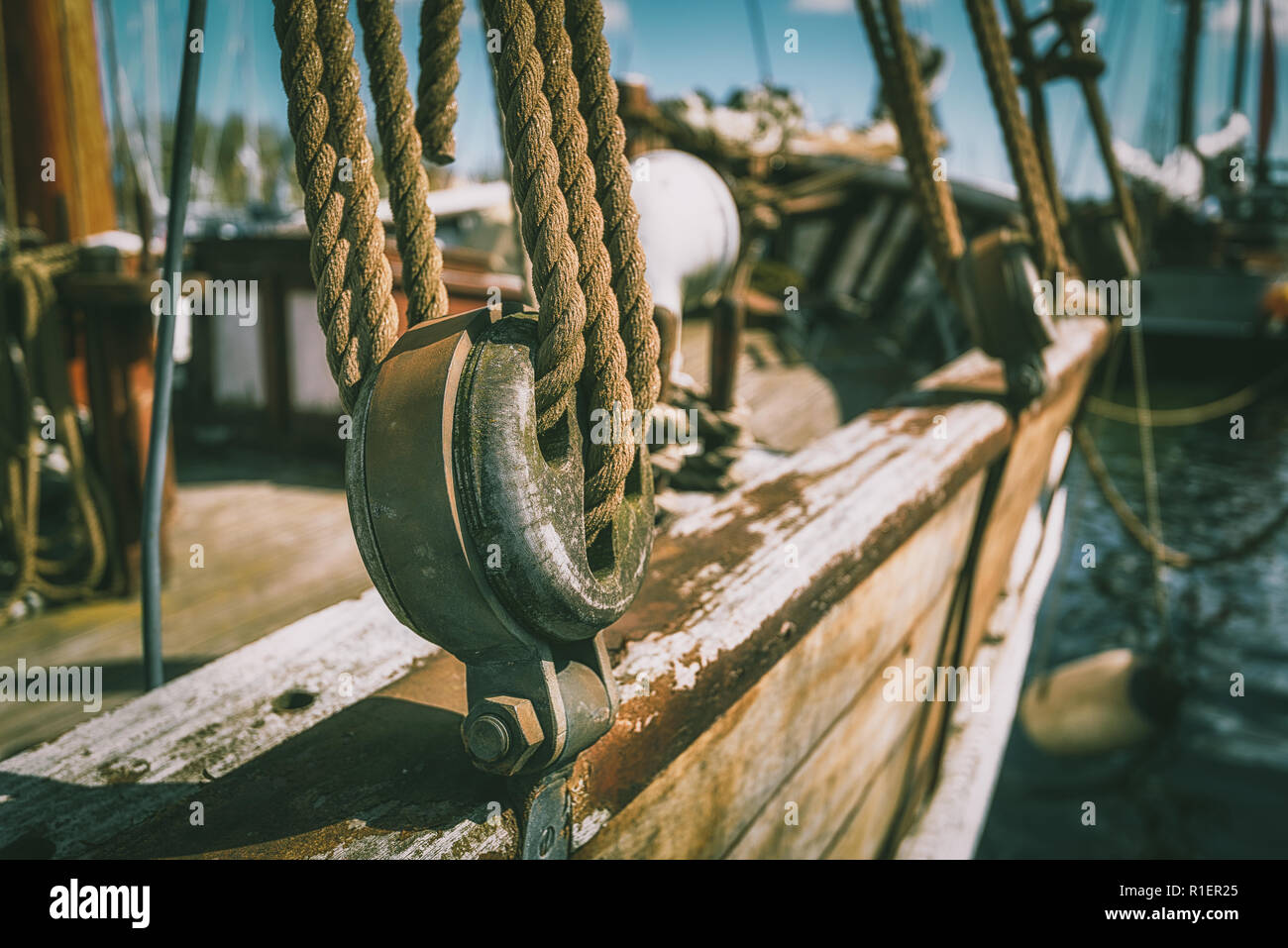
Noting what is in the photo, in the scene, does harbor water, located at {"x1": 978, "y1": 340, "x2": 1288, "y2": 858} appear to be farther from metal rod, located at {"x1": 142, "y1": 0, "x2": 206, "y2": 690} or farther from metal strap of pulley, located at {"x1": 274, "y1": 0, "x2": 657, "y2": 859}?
metal rod, located at {"x1": 142, "y1": 0, "x2": 206, "y2": 690}

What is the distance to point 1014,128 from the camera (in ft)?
8.35

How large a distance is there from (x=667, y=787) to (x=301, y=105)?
907 mm

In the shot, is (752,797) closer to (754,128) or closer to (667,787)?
(667,787)

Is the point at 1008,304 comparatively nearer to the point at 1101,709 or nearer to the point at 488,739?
the point at 488,739

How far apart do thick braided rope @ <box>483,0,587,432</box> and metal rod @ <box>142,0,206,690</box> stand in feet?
1.89

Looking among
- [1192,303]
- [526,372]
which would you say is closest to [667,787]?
[526,372]

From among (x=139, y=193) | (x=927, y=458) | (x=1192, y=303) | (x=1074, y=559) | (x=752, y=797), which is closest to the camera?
(x=752, y=797)

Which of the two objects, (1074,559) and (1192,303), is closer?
(1074,559)

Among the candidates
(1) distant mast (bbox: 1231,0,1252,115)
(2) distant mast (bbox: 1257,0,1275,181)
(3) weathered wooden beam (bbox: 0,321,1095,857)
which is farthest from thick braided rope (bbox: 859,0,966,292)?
(2) distant mast (bbox: 1257,0,1275,181)

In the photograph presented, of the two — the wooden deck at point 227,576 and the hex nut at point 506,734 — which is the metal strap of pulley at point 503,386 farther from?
the wooden deck at point 227,576

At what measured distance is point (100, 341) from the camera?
271cm

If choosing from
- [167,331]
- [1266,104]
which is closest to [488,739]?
[167,331]

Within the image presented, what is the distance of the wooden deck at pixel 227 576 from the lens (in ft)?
7.65

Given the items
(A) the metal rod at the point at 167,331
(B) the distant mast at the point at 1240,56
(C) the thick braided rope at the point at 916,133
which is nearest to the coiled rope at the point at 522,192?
(A) the metal rod at the point at 167,331
